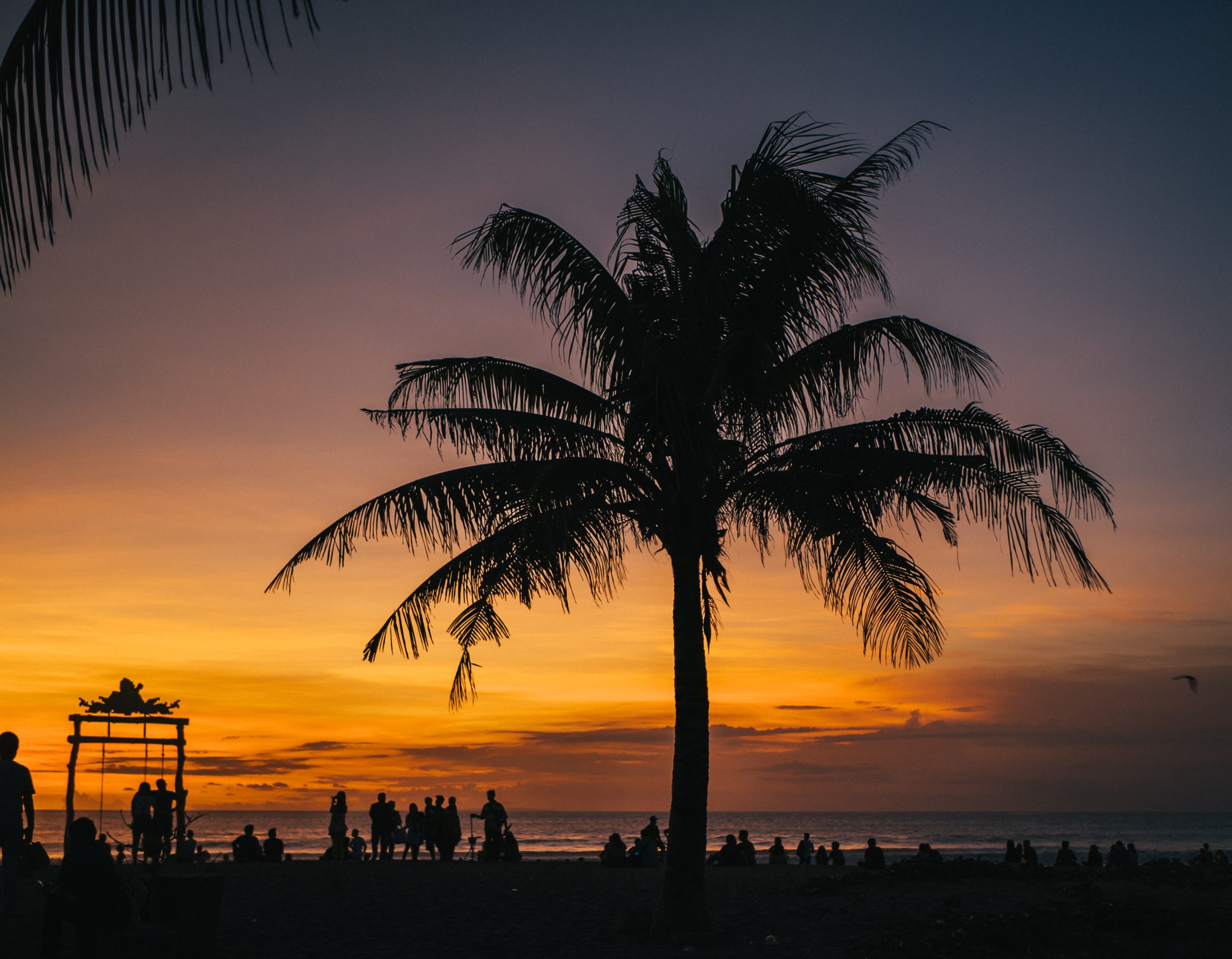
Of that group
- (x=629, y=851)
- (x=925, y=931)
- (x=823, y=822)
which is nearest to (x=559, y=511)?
(x=925, y=931)

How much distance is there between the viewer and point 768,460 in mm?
11117

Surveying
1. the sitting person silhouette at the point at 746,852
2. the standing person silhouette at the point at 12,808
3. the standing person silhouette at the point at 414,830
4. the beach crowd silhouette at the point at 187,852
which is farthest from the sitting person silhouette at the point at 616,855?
the standing person silhouette at the point at 12,808

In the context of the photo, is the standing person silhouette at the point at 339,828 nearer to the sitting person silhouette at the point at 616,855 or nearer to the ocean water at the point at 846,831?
the sitting person silhouette at the point at 616,855

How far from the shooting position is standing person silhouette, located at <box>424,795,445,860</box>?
21969 millimetres

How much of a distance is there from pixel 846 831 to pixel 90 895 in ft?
336

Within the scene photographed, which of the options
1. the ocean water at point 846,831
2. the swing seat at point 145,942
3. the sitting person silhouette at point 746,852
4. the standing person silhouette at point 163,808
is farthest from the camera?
the ocean water at point 846,831

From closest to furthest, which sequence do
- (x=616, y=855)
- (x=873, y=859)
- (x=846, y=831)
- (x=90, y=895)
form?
(x=90, y=895), (x=873, y=859), (x=616, y=855), (x=846, y=831)

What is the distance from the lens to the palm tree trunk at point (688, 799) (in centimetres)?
1059

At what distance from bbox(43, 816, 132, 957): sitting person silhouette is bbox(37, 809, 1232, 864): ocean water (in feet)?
147

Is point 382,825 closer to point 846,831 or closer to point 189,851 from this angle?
point 189,851

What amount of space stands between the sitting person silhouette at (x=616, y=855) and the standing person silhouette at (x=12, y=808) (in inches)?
498

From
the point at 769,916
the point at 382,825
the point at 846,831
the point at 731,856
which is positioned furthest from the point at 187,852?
the point at 846,831

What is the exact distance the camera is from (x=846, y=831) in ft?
332

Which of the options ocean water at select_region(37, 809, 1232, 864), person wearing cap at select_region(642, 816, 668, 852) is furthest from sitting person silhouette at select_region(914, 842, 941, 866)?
ocean water at select_region(37, 809, 1232, 864)
